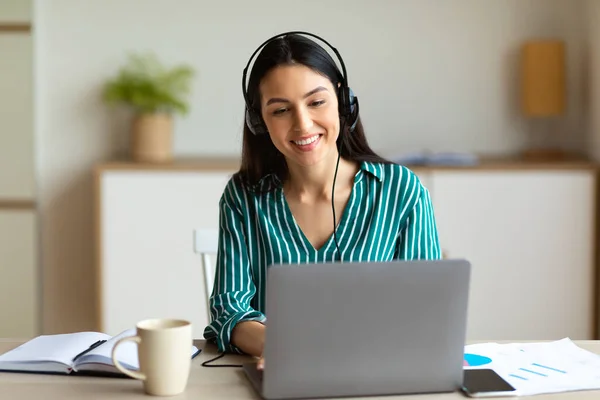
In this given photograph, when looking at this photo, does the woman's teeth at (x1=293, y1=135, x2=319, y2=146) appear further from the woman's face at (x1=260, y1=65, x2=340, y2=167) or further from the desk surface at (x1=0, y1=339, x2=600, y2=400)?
the desk surface at (x1=0, y1=339, x2=600, y2=400)

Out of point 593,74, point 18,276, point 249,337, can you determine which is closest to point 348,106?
point 249,337

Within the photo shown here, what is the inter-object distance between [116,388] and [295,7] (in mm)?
2665

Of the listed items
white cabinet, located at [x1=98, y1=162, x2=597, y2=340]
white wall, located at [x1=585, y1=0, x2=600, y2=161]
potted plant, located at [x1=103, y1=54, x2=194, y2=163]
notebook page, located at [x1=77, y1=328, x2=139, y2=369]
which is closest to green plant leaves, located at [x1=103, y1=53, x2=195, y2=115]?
potted plant, located at [x1=103, y1=54, x2=194, y2=163]

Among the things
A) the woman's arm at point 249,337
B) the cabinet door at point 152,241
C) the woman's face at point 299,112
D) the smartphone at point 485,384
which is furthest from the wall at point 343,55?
the smartphone at point 485,384

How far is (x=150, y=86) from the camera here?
11.9 ft

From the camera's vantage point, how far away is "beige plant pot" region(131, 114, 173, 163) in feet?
11.8

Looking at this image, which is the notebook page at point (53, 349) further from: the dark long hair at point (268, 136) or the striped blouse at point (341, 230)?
the dark long hair at point (268, 136)

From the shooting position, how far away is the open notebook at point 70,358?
4.72 feet

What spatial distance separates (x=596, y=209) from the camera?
A: 345 cm

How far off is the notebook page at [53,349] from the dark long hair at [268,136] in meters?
0.52

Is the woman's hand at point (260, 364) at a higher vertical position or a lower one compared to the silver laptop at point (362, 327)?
lower

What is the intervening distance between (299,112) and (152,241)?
185 cm

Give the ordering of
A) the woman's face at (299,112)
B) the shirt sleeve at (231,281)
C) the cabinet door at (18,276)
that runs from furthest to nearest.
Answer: the cabinet door at (18,276)
the woman's face at (299,112)
the shirt sleeve at (231,281)

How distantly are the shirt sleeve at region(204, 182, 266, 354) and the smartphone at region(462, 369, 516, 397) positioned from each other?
0.43m
